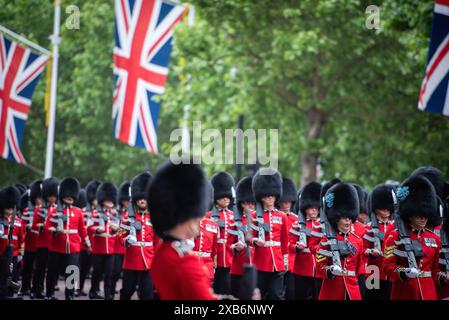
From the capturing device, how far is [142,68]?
1193 centimetres

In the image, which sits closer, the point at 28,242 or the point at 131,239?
the point at 131,239

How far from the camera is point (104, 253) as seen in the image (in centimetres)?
1394

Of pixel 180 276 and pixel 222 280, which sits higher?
pixel 180 276

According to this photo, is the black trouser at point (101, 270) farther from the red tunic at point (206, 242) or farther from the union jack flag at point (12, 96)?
the red tunic at point (206, 242)

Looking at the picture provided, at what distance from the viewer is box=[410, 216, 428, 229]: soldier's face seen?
25.4 feet

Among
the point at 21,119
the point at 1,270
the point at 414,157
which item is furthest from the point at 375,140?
the point at 1,270

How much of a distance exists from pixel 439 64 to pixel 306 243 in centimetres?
292

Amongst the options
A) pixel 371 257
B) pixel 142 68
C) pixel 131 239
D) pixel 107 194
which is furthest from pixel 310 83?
pixel 371 257

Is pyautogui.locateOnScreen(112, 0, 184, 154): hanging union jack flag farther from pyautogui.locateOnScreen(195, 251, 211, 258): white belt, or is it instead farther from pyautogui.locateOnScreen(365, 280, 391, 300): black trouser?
pyautogui.locateOnScreen(365, 280, 391, 300): black trouser

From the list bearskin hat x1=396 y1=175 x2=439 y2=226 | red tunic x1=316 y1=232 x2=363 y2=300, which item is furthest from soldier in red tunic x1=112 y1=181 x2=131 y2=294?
bearskin hat x1=396 y1=175 x2=439 y2=226

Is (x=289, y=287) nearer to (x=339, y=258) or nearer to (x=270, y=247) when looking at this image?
(x=270, y=247)

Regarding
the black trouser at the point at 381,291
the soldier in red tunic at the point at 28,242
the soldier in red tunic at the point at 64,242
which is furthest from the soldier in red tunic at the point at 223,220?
the soldier in red tunic at the point at 28,242

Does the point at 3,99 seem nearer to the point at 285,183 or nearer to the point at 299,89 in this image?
the point at 285,183

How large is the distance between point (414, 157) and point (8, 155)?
10.6m
